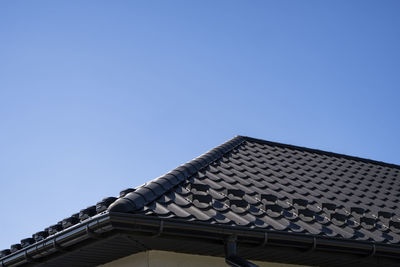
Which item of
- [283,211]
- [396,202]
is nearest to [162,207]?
[283,211]

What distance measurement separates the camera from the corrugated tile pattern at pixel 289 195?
19.9 ft

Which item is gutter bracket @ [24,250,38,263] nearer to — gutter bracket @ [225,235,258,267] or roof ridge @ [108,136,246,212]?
roof ridge @ [108,136,246,212]

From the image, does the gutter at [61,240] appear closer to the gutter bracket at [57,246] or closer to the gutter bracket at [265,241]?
the gutter bracket at [57,246]

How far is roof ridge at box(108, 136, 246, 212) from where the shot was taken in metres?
5.21

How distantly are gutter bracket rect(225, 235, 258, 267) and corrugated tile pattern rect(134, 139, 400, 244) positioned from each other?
0.59 ft

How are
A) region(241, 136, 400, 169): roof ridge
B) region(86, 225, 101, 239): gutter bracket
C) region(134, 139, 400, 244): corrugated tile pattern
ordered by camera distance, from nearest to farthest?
region(86, 225, 101, 239): gutter bracket → region(134, 139, 400, 244): corrugated tile pattern → region(241, 136, 400, 169): roof ridge

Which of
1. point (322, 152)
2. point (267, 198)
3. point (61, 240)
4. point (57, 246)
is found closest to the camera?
point (61, 240)

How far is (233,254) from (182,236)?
63 cm

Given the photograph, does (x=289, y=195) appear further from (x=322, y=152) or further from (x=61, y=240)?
(x=322, y=152)

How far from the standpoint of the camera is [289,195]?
321 inches

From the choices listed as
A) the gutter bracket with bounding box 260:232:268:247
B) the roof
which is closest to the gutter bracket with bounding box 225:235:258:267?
the roof

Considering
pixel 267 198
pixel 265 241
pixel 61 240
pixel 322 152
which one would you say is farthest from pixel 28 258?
pixel 322 152

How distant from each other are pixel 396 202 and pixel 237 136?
375cm

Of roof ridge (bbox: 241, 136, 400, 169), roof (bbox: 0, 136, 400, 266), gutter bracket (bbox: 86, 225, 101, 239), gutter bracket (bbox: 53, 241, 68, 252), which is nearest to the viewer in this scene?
gutter bracket (bbox: 86, 225, 101, 239)
